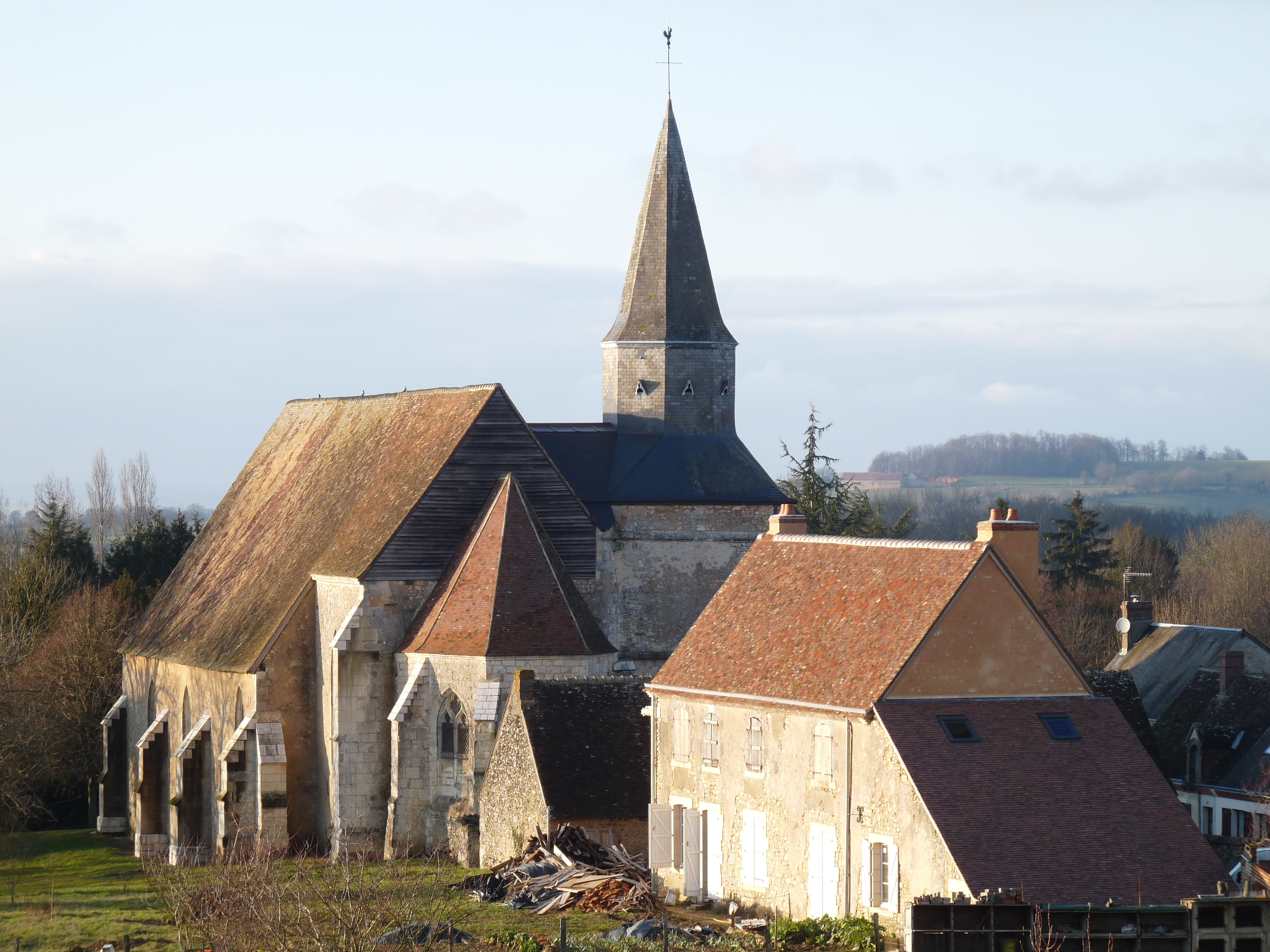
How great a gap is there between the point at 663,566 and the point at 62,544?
2642 cm

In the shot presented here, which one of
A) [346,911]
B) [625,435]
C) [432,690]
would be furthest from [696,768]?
[625,435]

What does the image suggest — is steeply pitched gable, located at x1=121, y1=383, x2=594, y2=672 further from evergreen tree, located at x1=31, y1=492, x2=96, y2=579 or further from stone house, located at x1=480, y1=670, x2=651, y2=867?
evergreen tree, located at x1=31, y1=492, x2=96, y2=579

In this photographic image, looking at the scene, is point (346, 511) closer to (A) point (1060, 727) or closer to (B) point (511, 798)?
(B) point (511, 798)

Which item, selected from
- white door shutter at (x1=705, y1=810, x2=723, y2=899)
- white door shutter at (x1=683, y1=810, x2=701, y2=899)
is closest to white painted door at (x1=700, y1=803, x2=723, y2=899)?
white door shutter at (x1=705, y1=810, x2=723, y2=899)

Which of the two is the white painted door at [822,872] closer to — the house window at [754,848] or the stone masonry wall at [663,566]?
the house window at [754,848]

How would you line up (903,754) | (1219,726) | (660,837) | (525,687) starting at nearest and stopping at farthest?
(903,754)
(660,837)
(525,687)
(1219,726)

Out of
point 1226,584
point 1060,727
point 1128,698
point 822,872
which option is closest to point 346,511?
point 1128,698

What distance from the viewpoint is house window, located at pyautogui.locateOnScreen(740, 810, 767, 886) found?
2981 cm

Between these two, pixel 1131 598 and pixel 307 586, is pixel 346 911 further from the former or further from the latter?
pixel 1131 598

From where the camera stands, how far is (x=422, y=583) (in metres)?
39.8

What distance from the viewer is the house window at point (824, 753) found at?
2847 centimetres

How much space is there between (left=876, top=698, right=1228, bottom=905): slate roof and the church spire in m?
24.6

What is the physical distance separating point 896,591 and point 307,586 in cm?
1713

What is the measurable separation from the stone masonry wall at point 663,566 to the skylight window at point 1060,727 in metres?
20.4
